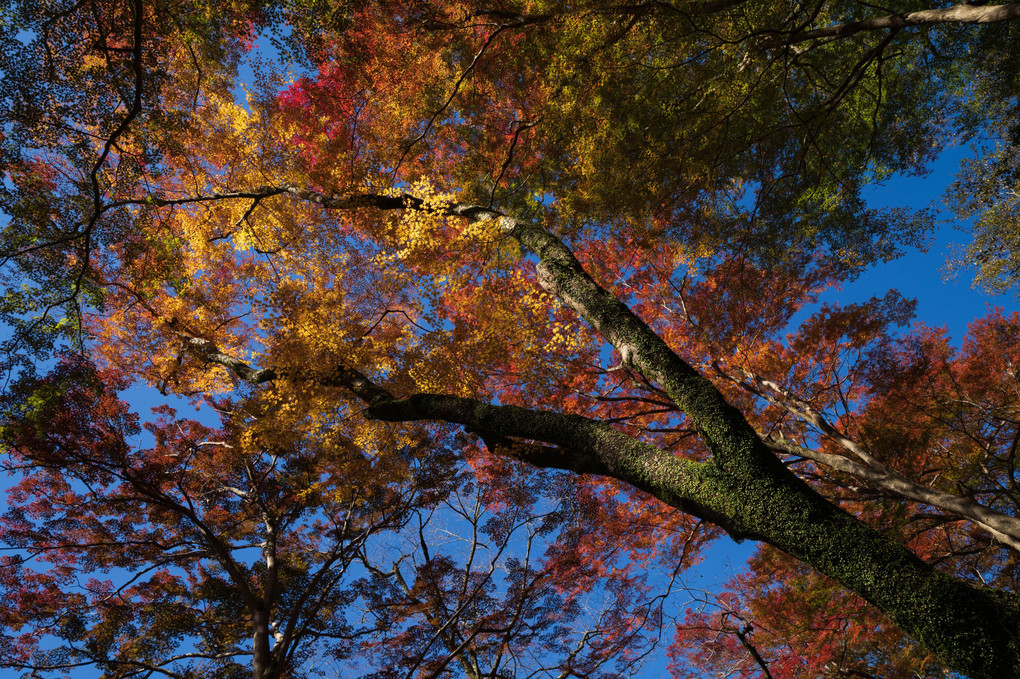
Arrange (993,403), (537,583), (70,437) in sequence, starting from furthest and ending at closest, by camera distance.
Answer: (993,403) → (537,583) → (70,437)

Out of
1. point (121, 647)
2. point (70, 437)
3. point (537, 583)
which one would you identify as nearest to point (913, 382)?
point (537, 583)

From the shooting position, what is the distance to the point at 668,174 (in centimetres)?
777

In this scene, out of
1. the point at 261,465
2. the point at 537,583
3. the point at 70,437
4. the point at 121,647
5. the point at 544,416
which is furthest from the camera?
the point at 261,465

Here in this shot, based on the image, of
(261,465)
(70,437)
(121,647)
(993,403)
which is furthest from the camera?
(261,465)

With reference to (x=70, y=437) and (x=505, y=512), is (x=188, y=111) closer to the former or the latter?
(x=70, y=437)

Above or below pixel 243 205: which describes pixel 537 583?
below

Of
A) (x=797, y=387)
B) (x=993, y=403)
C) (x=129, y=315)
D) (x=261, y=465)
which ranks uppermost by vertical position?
(x=129, y=315)

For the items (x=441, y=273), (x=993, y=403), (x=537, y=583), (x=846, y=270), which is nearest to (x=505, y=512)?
(x=537, y=583)

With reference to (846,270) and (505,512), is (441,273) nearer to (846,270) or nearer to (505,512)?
(505,512)

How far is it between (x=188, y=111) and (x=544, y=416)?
23.3 feet

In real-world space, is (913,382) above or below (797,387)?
below

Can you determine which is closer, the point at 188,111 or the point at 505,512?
the point at 188,111

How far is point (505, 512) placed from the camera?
26.5 ft

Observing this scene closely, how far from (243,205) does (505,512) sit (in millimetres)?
7625
